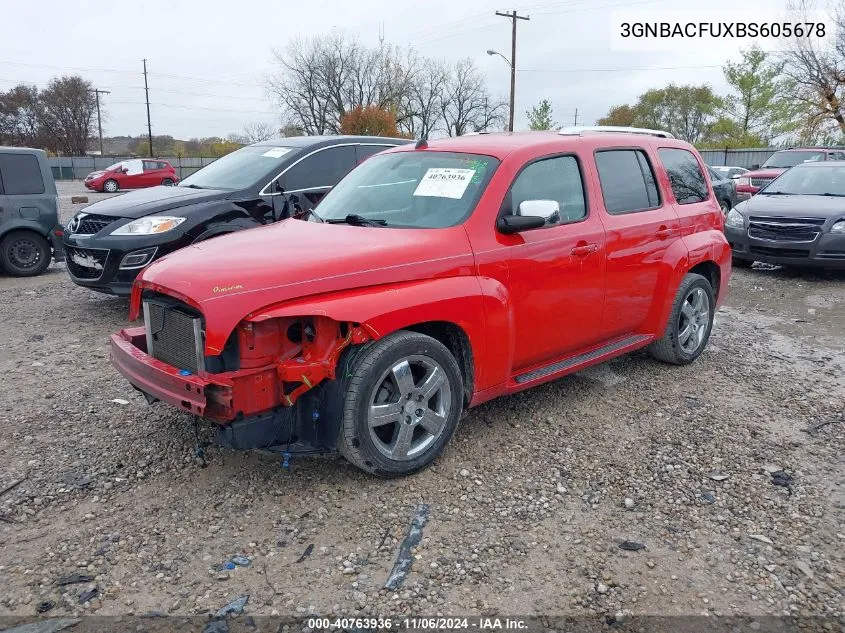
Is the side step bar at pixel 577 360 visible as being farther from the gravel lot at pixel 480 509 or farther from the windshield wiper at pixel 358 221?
the windshield wiper at pixel 358 221

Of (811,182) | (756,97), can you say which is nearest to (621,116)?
(756,97)

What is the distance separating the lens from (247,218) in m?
7.11

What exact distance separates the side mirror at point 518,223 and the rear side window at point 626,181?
0.96 meters

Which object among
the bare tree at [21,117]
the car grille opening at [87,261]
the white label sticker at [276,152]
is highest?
the bare tree at [21,117]

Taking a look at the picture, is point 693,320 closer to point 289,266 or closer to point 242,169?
point 289,266

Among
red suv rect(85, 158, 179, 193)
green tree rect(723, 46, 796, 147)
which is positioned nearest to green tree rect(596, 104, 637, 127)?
green tree rect(723, 46, 796, 147)

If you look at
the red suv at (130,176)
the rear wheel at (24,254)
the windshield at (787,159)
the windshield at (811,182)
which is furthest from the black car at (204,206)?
the red suv at (130,176)

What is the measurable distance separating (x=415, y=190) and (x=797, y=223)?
718cm

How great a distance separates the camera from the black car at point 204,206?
6.68 meters

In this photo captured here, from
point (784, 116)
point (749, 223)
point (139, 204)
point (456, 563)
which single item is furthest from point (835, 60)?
point (456, 563)

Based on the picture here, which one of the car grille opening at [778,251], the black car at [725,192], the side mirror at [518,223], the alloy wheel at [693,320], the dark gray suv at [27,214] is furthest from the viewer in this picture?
the black car at [725,192]

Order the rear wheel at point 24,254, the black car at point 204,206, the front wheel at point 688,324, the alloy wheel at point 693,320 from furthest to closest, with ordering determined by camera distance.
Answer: the rear wheel at point 24,254 < the black car at point 204,206 < the alloy wheel at point 693,320 < the front wheel at point 688,324

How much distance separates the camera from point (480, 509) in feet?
11.4

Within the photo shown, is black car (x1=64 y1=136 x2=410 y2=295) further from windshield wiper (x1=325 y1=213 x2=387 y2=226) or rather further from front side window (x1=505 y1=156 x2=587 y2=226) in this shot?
front side window (x1=505 y1=156 x2=587 y2=226)
